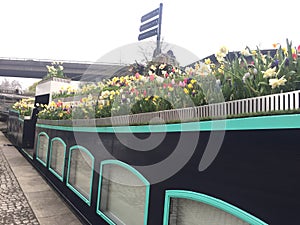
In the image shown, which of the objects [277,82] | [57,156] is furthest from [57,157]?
[277,82]

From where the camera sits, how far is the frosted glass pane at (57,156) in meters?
8.73

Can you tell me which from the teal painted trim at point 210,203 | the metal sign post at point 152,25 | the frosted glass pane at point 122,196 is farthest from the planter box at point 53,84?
the teal painted trim at point 210,203

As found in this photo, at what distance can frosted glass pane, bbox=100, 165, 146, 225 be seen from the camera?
14.9ft

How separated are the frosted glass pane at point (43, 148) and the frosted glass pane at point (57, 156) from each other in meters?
1.13

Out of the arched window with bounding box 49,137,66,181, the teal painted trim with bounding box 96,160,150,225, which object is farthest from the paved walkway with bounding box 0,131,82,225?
the teal painted trim with bounding box 96,160,150,225

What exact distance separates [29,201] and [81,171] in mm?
2141

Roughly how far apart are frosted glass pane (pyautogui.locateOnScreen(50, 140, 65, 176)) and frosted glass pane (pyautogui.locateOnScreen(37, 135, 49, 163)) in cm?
113

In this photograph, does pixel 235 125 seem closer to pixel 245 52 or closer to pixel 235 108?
pixel 235 108

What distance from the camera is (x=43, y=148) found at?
1138 centimetres

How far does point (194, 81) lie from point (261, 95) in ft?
4.46

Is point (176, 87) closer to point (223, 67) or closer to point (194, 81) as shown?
point (194, 81)

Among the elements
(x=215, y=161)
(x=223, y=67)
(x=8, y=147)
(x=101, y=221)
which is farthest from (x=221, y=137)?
(x=8, y=147)

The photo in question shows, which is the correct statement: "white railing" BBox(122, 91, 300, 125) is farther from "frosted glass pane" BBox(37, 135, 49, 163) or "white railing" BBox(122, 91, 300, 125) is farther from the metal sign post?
the metal sign post

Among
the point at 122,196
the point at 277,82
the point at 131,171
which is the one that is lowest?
the point at 122,196
